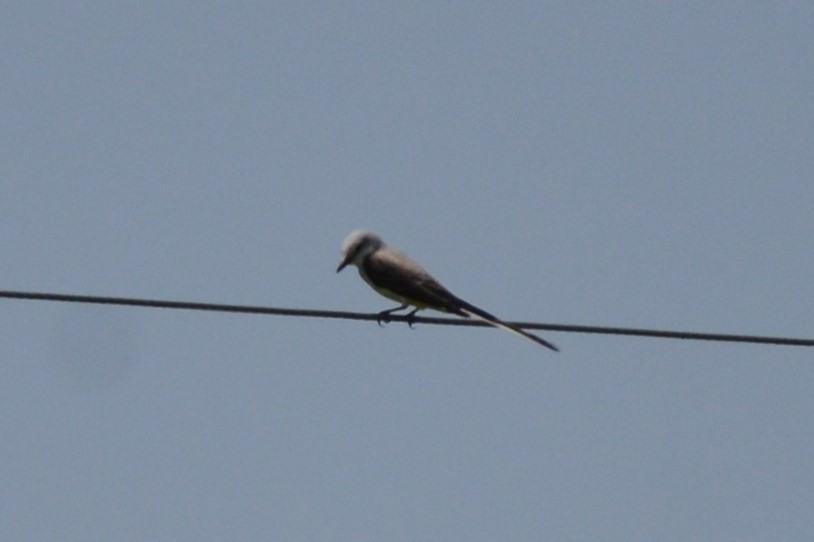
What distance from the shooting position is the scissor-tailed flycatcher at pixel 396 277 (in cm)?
1273

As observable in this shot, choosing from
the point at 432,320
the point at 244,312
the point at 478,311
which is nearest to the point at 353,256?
the point at 478,311

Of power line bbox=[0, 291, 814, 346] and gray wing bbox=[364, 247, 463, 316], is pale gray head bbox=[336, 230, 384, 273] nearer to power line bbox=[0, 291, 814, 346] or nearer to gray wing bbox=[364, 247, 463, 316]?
gray wing bbox=[364, 247, 463, 316]

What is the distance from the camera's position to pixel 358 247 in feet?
45.6

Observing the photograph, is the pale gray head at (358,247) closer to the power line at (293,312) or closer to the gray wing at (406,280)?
the gray wing at (406,280)

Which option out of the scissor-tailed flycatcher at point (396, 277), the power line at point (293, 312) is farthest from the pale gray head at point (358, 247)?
the power line at point (293, 312)

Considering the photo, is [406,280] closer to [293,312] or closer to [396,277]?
[396,277]

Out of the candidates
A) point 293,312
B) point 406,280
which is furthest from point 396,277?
point 293,312

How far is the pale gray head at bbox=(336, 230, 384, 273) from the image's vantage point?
13898 millimetres

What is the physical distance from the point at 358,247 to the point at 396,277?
64cm

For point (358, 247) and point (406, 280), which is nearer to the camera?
→ point (406, 280)

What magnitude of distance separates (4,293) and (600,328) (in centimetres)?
324

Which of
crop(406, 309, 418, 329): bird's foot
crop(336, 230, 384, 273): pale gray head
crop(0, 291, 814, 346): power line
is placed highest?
crop(336, 230, 384, 273): pale gray head

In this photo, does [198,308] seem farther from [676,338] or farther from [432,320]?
[676,338]

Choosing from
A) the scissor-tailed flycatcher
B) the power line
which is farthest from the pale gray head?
the power line
